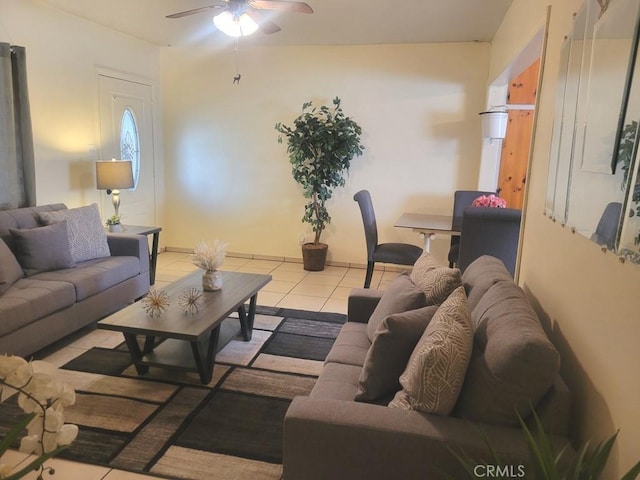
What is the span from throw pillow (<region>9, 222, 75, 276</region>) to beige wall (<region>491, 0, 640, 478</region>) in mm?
3112

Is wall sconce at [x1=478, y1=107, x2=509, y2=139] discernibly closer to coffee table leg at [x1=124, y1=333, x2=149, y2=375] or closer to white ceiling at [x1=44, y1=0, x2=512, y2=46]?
white ceiling at [x1=44, y1=0, x2=512, y2=46]

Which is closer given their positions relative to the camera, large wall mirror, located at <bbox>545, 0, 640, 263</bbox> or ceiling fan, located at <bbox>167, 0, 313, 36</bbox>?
large wall mirror, located at <bbox>545, 0, 640, 263</bbox>

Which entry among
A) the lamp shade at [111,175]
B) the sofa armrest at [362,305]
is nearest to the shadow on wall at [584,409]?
the sofa armrest at [362,305]

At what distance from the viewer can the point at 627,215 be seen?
3.71ft

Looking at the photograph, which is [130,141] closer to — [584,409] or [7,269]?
[7,269]

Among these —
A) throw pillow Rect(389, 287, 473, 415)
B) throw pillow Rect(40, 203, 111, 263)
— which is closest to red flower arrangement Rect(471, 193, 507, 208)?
throw pillow Rect(389, 287, 473, 415)

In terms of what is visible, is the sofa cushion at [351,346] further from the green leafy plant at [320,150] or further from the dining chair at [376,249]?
the green leafy plant at [320,150]

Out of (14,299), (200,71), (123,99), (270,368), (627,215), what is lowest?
(270,368)

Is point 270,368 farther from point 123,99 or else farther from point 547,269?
point 123,99

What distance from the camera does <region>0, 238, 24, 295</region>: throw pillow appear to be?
2.96 meters

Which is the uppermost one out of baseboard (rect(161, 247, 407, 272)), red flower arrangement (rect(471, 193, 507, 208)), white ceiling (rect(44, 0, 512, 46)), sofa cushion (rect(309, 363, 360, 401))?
white ceiling (rect(44, 0, 512, 46))

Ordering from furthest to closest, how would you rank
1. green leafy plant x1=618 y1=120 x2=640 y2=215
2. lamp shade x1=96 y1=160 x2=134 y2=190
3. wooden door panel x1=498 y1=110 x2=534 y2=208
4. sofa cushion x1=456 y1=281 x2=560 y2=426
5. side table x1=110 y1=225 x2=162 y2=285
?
wooden door panel x1=498 y1=110 x2=534 y2=208
side table x1=110 y1=225 x2=162 y2=285
lamp shade x1=96 y1=160 x2=134 y2=190
sofa cushion x1=456 y1=281 x2=560 y2=426
green leafy plant x1=618 y1=120 x2=640 y2=215

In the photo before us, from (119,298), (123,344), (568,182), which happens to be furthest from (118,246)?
(568,182)

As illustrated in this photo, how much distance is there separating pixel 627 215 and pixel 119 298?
3.50 meters
